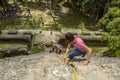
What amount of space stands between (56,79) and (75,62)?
5.91ft

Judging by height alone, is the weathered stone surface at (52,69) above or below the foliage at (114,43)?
above

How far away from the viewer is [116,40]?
23.3 m

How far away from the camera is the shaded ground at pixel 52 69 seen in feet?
41.5

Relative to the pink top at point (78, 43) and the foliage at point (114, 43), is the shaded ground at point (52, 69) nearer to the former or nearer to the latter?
the pink top at point (78, 43)

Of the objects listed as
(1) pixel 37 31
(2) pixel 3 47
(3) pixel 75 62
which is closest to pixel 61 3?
(1) pixel 37 31

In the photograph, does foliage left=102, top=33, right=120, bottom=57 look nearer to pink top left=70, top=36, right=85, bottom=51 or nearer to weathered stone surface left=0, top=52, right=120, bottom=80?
weathered stone surface left=0, top=52, right=120, bottom=80

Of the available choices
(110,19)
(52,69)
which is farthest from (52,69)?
(110,19)

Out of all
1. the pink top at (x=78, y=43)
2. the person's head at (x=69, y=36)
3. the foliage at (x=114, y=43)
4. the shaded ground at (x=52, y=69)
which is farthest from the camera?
the foliage at (x=114, y=43)

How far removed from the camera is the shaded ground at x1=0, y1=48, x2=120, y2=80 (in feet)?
41.5

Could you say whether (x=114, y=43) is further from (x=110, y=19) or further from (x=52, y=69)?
(x=52, y=69)

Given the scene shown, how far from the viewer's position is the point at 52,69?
1304 centimetres

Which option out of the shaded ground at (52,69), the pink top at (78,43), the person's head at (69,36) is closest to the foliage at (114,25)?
the shaded ground at (52,69)

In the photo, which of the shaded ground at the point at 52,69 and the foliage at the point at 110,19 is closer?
the shaded ground at the point at 52,69

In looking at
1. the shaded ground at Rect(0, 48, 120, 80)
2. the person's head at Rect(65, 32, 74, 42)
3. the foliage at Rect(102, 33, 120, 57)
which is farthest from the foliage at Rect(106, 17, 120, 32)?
the person's head at Rect(65, 32, 74, 42)
